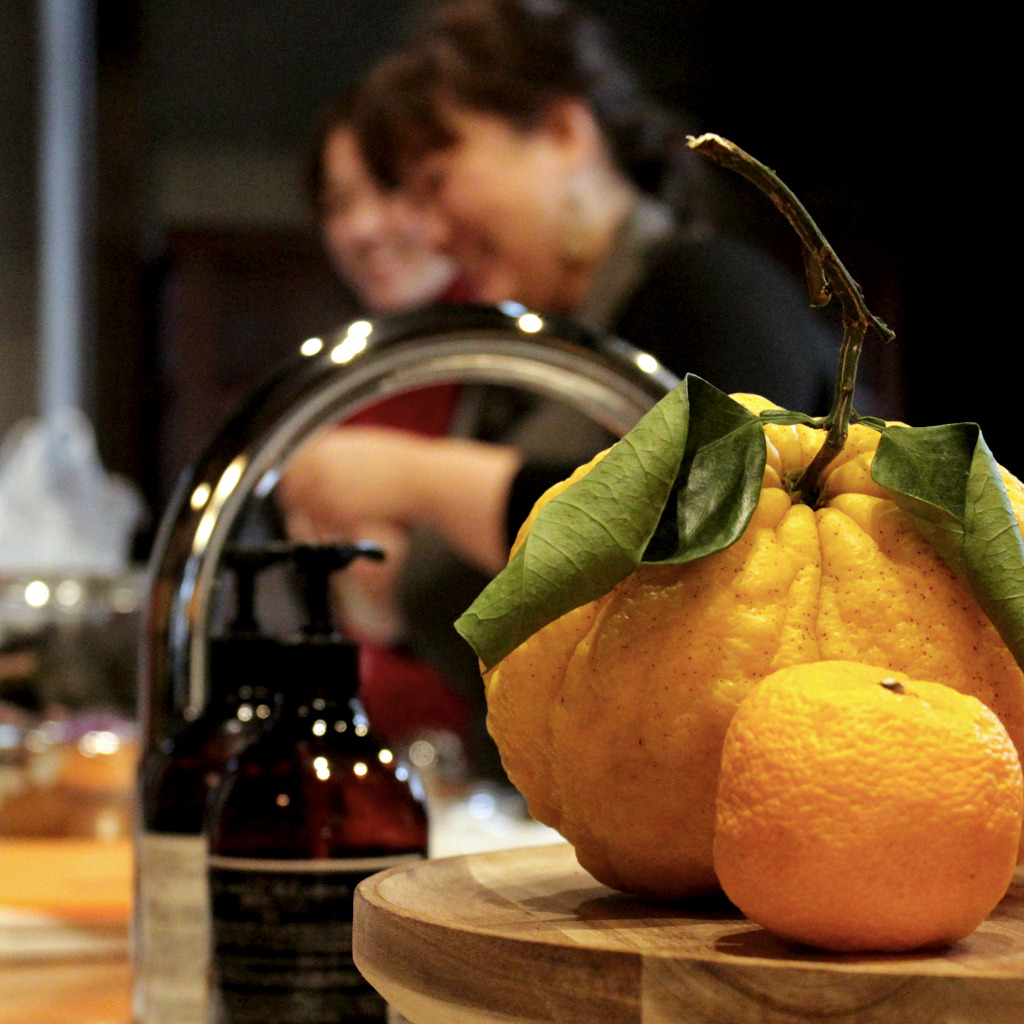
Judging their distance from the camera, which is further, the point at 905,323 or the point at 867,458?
the point at 905,323

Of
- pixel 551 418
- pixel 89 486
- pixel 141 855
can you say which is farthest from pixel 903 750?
pixel 89 486

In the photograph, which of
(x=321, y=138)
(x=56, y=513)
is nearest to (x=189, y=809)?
(x=321, y=138)

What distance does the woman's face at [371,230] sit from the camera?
177 cm

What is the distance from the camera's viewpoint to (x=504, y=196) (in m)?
1.61

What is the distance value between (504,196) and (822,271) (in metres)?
1.35

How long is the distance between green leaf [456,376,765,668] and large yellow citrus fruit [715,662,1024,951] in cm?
4

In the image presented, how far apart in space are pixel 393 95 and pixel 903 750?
1.50 meters

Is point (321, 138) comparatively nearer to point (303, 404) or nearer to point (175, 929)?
point (303, 404)

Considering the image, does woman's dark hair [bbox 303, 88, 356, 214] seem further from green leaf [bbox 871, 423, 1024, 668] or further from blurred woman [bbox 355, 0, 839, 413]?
green leaf [bbox 871, 423, 1024, 668]

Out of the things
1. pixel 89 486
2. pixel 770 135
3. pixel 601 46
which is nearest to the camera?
pixel 601 46

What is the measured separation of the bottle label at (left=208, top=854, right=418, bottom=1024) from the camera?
41cm

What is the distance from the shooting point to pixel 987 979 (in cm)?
23

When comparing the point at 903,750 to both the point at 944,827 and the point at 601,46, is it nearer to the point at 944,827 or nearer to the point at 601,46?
the point at 944,827

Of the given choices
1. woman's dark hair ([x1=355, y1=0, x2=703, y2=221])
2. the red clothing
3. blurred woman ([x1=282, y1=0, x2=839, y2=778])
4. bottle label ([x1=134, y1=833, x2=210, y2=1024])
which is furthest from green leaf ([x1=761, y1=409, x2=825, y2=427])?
the red clothing
